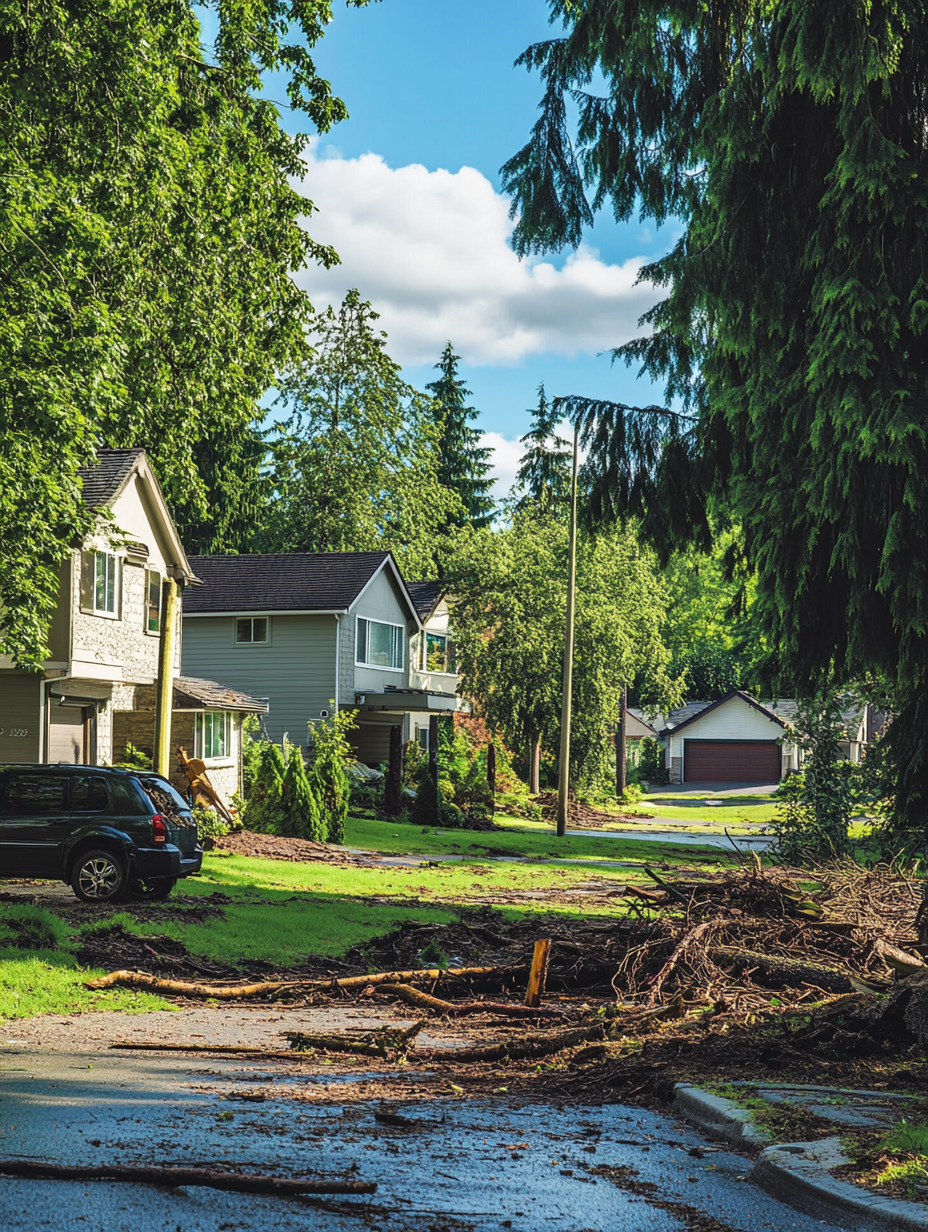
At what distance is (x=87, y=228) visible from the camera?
49.9 feet

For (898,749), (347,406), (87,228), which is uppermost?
(347,406)

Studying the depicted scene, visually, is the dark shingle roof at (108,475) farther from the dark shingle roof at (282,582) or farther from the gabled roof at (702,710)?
the gabled roof at (702,710)

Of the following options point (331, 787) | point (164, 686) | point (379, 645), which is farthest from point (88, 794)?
point (379, 645)

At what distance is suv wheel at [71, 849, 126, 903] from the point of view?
53.1 ft

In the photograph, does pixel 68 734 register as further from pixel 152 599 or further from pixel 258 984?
pixel 258 984

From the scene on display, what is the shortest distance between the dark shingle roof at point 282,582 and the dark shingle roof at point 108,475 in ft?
38.0

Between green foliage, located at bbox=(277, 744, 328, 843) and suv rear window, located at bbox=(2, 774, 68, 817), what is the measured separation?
37.6 feet

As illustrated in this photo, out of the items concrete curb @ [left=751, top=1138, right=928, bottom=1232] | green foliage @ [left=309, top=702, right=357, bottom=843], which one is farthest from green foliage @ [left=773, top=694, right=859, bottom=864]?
concrete curb @ [left=751, top=1138, right=928, bottom=1232]

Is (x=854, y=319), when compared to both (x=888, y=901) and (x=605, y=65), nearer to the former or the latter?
(x=605, y=65)

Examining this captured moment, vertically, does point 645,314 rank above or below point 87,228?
below

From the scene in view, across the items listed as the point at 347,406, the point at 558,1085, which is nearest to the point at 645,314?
the point at 558,1085

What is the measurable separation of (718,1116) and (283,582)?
36.8m

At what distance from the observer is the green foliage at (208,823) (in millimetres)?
25078

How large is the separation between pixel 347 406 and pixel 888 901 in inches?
1868
